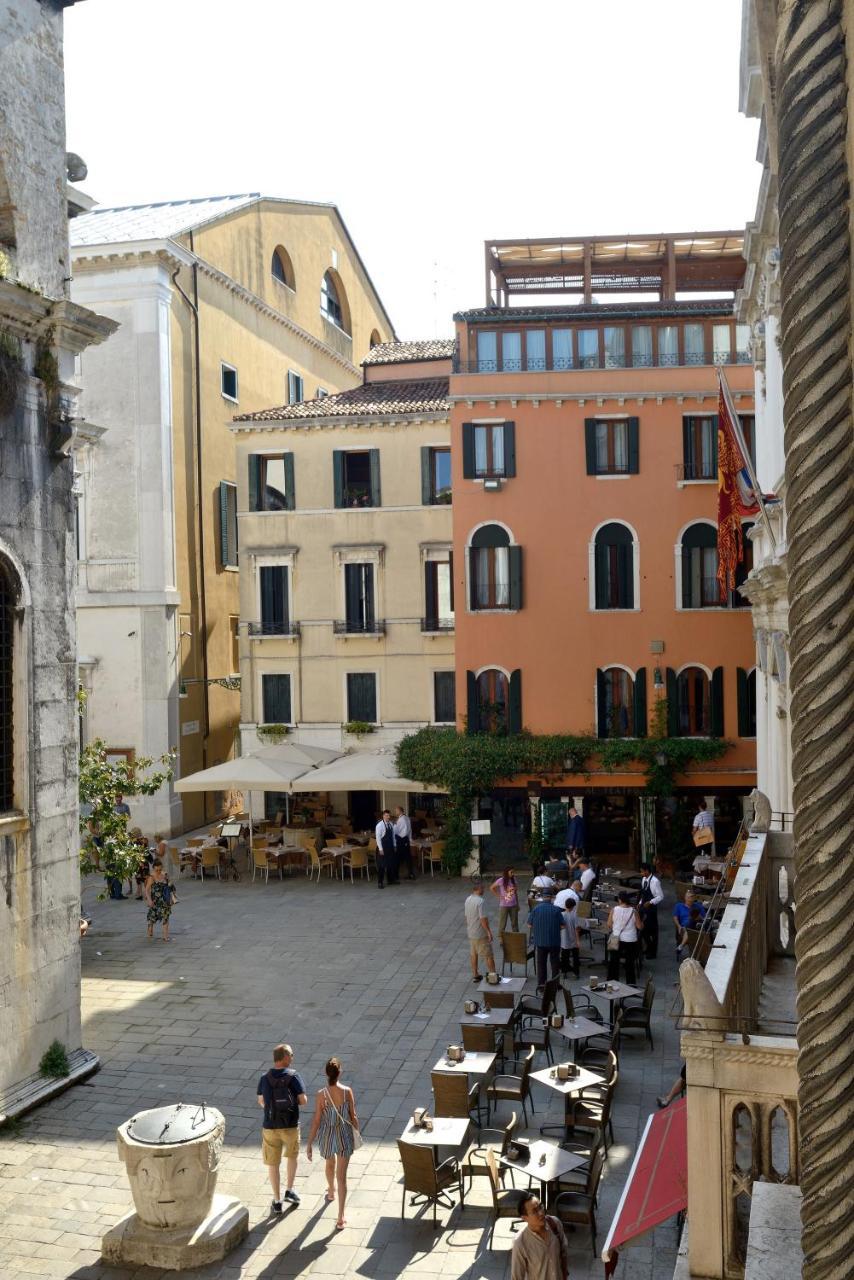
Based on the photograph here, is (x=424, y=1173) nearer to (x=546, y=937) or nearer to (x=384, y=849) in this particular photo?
(x=546, y=937)

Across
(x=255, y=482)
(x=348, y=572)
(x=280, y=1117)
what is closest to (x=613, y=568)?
(x=348, y=572)

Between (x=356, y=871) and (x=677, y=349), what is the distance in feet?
43.4

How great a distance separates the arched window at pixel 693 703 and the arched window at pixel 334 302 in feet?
69.5

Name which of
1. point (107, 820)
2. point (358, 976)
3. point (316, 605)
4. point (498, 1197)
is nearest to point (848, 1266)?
point (498, 1197)

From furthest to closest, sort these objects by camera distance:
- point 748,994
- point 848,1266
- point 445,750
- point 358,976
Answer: point 445,750, point 358,976, point 748,994, point 848,1266

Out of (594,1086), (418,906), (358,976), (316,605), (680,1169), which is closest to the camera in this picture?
(680,1169)

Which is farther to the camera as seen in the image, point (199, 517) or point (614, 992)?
point (199, 517)

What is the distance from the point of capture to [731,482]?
16188mm

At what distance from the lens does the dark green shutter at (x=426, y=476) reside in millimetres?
28547

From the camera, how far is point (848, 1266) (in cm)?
191

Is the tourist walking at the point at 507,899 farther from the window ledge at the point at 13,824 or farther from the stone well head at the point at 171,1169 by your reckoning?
the stone well head at the point at 171,1169

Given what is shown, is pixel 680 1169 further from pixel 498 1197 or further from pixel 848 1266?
A: pixel 848 1266

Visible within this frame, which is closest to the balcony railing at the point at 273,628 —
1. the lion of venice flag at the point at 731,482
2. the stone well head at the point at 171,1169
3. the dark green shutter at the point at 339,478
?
the dark green shutter at the point at 339,478

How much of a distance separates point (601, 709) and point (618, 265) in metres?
11.2
